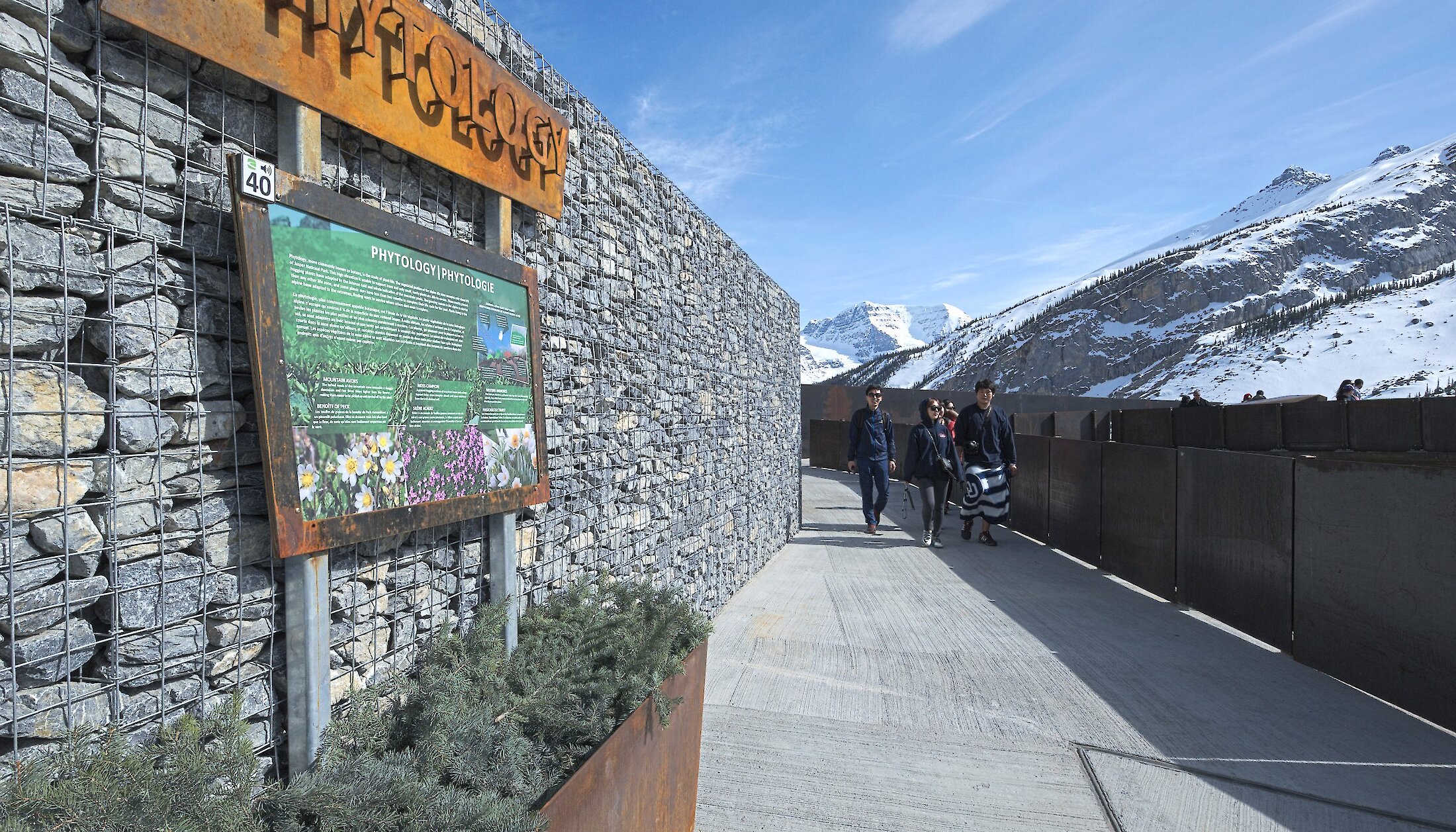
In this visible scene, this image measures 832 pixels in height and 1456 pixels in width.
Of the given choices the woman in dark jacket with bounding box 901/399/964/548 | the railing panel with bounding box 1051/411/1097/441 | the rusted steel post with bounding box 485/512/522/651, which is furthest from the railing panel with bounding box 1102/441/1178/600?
the rusted steel post with bounding box 485/512/522/651

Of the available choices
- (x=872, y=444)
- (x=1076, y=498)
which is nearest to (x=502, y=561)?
(x=872, y=444)

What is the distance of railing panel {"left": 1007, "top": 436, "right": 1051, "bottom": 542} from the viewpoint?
8977 millimetres

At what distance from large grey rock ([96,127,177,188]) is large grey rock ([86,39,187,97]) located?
126 mm

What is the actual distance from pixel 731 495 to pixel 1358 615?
4637 millimetres

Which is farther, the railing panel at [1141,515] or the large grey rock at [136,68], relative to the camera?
the railing panel at [1141,515]

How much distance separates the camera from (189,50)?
1820mm

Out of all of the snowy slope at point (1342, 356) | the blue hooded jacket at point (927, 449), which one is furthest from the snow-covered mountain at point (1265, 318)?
the blue hooded jacket at point (927, 449)

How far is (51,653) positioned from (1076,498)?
847 centimetres

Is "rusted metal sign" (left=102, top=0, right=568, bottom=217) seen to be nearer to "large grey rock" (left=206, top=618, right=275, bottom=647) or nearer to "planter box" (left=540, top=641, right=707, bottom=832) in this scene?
"large grey rock" (left=206, top=618, right=275, bottom=647)

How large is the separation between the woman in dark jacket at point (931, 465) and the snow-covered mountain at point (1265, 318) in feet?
202

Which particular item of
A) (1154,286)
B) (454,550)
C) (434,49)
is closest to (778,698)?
(454,550)

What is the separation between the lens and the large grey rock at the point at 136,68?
1700 mm

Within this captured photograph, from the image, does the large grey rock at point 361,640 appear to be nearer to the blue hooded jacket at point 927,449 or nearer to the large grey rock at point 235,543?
the large grey rock at point 235,543

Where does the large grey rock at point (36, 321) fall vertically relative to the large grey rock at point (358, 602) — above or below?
above
